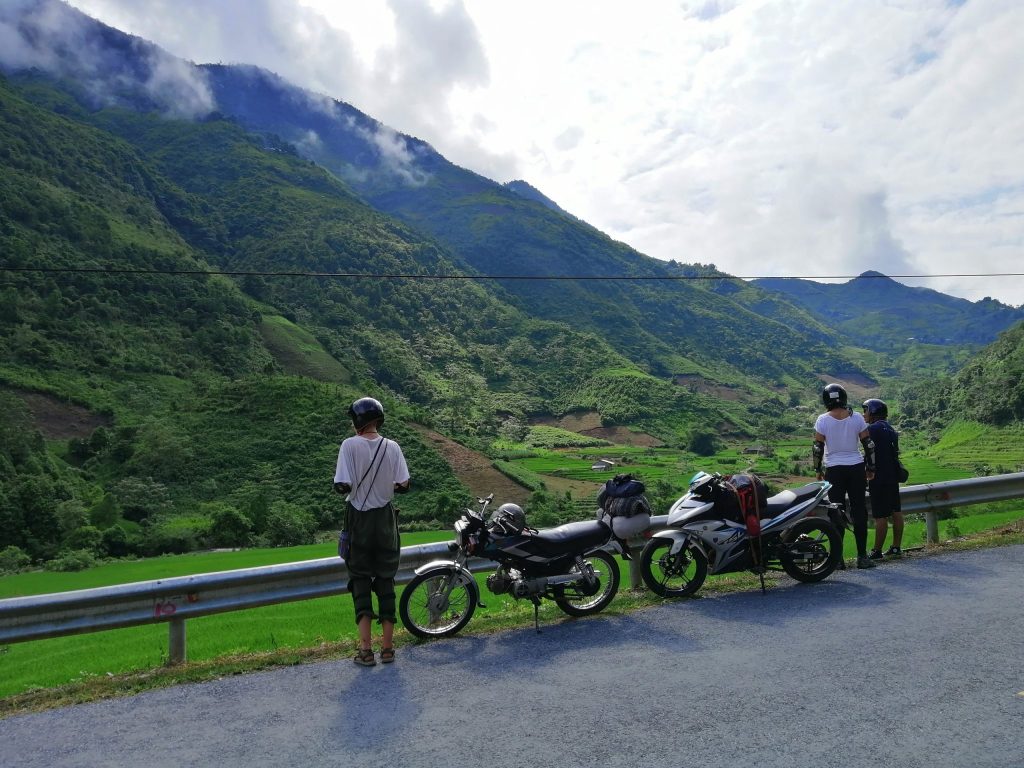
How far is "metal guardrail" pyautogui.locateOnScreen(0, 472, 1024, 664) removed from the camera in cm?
530

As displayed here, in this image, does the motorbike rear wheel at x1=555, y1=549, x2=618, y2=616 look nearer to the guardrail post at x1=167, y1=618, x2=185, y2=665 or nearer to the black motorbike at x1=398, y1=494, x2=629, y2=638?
the black motorbike at x1=398, y1=494, x2=629, y2=638

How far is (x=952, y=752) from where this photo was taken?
368cm

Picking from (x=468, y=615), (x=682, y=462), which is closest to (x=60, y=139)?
(x=682, y=462)

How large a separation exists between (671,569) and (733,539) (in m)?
0.66

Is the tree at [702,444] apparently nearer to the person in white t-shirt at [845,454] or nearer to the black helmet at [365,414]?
the person in white t-shirt at [845,454]

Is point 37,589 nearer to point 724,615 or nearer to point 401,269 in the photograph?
point 724,615

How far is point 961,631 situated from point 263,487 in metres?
61.6

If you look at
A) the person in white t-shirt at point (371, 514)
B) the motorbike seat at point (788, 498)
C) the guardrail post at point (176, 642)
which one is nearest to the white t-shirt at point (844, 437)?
the motorbike seat at point (788, 498)

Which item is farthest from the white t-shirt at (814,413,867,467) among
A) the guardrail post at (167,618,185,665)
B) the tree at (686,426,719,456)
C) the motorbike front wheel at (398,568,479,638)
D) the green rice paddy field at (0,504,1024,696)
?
the tree at (686,426,719,456)

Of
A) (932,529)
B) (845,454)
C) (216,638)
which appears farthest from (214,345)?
(845,454)

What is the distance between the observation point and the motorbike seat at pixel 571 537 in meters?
6.61

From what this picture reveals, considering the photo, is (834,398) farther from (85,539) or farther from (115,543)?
(85,539)

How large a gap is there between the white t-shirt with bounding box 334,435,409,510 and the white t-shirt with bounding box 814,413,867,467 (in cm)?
489

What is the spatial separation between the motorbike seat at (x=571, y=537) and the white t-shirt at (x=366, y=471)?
5.06 ft
